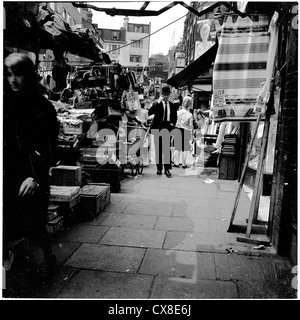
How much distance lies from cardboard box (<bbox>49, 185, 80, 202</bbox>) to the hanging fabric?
250 cm

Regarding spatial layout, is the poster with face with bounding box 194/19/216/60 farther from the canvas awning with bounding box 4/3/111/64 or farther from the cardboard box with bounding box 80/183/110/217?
the cardboard box with bounding box 80/183/110/217

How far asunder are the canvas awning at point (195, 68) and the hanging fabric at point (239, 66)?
0.73 meters

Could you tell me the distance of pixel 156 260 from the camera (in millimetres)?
3906

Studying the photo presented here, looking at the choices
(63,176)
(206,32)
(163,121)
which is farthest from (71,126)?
(206,32)

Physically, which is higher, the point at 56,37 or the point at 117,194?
the point at 56,37

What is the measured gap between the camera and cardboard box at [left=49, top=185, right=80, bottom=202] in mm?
4656

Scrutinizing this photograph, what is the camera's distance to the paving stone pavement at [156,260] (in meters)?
3.19

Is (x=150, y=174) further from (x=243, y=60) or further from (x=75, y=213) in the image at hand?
(x=243, y=60)

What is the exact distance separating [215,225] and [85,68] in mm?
5882

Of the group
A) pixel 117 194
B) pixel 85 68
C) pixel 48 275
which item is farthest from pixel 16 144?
pixel 85 68

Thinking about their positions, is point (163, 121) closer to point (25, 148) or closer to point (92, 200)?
point (92, 200)

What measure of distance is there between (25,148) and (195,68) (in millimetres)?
3780

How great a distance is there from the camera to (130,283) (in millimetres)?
3336
